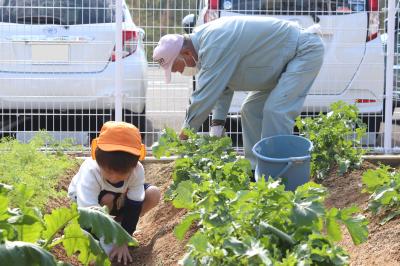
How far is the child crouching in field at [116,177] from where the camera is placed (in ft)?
17.6

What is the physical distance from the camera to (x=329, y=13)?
29.6 feet

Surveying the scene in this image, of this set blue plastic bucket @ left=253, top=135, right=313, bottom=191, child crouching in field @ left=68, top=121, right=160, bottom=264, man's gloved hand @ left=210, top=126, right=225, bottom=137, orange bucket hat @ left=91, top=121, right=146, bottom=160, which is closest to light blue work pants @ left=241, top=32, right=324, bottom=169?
blue plastic bucket @ left=253, top=135, right=313, bottom=191

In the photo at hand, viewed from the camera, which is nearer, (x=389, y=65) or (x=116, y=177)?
(x=116, y=177)

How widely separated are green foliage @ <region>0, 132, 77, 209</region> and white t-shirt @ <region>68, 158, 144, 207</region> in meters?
0.30

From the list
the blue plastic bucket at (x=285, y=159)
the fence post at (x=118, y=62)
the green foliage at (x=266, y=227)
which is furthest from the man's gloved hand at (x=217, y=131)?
the green foliage at (x=266, y=227)

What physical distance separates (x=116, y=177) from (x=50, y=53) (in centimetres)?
356

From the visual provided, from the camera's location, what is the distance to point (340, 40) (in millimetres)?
9031

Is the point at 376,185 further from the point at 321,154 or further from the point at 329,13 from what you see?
the point at 329,13

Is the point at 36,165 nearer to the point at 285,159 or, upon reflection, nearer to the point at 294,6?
the point at 285,159

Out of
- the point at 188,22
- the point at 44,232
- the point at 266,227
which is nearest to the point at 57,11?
A: the point at 188,22

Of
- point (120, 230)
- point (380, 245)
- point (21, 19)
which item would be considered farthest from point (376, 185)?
point (21, 19)

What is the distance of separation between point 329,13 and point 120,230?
228 inches

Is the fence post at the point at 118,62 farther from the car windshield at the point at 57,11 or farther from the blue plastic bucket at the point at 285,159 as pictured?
the blue plastic bucket at the point at 285,159

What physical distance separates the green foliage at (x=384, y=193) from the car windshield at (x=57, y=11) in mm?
4052
